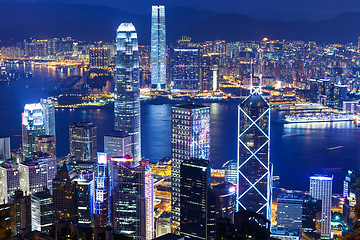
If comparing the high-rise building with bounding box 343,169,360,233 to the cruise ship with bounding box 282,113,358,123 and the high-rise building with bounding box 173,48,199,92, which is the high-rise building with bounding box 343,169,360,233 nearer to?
the cruise ship with bounding box 282,113,358,123

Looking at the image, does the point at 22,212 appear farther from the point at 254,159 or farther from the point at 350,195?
the point at 350,195

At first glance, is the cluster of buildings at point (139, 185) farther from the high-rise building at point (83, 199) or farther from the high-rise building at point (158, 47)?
the high-rise building at point (158, 47)

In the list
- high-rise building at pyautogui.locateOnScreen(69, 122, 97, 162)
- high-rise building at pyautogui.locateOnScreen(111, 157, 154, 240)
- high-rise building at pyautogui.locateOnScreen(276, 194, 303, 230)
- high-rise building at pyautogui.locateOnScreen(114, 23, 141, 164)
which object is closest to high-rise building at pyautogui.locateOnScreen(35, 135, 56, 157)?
high-rise building at pyautogui.locateOnScreen(69, 122, 97, 162)

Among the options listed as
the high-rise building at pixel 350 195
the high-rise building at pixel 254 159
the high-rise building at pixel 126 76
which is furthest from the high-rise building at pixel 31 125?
the high-rise building at pixel 350 195

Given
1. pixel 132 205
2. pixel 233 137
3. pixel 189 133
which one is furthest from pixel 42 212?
pixel 233 137

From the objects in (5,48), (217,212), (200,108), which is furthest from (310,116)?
(5,48)

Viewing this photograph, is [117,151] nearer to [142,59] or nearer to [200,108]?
[200,108]
